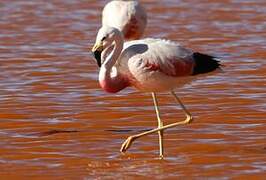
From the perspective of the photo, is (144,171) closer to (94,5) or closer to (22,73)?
(22,73)

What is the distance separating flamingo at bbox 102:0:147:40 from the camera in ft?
26.3

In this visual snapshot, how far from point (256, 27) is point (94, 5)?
3.69m

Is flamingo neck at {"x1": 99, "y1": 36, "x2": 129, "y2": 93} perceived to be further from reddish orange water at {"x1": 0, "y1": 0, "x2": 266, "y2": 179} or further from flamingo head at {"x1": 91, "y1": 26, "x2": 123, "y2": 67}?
reddish orange water at {"x1": 0, "y1": 0, "x2": 266, "y2": 179}

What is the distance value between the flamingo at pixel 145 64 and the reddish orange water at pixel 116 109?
1.48ft

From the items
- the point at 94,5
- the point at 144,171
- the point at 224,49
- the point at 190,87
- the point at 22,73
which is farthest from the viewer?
the point at 94,5

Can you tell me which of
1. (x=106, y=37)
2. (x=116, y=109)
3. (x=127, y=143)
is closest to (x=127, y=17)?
(x=106, y=37)

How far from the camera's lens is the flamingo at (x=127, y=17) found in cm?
803

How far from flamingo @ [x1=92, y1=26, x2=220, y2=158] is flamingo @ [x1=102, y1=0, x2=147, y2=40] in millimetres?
294

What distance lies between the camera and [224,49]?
12445mm

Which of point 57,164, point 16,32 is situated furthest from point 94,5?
point 57,164

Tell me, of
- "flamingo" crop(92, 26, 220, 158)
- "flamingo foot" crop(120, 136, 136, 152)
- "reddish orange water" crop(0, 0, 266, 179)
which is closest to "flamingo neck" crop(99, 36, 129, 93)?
"flamingo" crop(92, 26, 220, 158)

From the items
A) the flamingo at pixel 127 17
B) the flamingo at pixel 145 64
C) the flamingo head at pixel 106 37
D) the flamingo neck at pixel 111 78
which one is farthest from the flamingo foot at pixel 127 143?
the flamingo at pixel 127 17

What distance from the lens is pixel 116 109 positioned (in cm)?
941

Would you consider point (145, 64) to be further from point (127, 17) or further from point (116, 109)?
point (116, 109)
